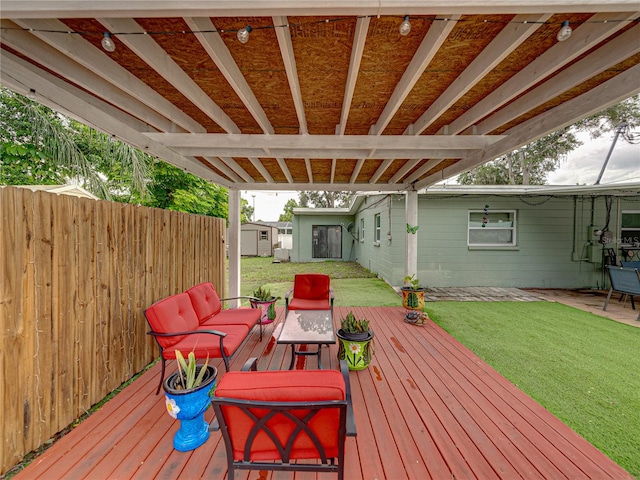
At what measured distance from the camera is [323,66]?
212 centimetres

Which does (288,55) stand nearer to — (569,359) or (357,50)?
(357,50)

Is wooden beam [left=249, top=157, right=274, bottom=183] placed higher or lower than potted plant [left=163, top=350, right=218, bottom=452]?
higher

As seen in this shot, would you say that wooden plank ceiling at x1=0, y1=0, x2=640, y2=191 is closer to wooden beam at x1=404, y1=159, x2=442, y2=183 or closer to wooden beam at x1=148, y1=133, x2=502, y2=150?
wooden beam at x1=148, y1=133, x2=502, y2=150

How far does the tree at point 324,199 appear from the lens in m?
28.9

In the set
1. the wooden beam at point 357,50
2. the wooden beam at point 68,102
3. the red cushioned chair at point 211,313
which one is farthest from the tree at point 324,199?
the wooden beam at point 357,50

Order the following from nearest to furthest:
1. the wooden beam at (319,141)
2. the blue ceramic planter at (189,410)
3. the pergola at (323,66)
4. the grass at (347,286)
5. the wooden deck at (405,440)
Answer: the pergola at (323,66), the wooden deck at (405,440), the blue ceramic planter at (189,410), the wooden beam at (319,141), the grass at (347,286)

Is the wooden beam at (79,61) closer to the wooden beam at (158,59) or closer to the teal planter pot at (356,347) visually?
the wooden beam at (158,59)

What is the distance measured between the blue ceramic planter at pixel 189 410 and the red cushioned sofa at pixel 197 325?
0.56 meters

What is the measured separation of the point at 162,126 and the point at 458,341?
5.08 metres

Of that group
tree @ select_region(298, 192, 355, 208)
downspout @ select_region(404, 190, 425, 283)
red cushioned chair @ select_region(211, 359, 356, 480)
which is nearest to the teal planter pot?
red cushioned chair @ select_region(211, 359, 356, 480)

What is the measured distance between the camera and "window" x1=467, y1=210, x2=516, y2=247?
7816 mm

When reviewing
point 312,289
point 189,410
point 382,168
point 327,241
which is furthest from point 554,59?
point 327,241

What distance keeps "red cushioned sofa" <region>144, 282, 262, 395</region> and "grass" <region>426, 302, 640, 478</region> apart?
10.6 ft

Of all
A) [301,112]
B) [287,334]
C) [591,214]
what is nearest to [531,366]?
[287,334]
